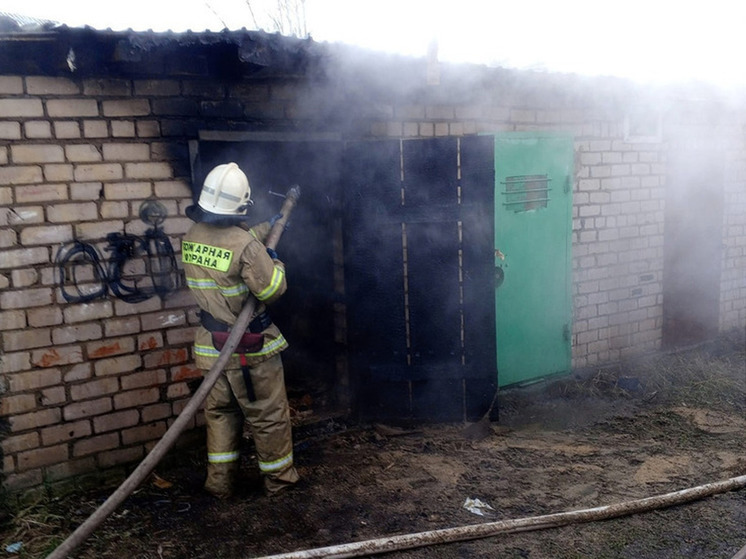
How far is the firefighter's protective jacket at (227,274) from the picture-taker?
4.04 meters

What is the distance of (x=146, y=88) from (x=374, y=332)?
2553 mm

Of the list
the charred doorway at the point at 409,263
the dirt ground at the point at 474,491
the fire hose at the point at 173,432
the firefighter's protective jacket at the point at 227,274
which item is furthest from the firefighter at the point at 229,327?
the charred doorway at the point at 409,263

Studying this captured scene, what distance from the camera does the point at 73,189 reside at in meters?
4.25

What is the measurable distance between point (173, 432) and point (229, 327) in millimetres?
830

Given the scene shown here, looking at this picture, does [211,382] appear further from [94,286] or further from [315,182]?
[315,182]

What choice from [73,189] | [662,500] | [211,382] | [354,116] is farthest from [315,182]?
[662,500]

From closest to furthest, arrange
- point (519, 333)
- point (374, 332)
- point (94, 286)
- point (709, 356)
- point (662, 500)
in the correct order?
point (662, 500) < point (94, 286) < point (374, 332) < point (519, 333) < point (709, 356)

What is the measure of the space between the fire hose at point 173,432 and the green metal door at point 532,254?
2.49 meters

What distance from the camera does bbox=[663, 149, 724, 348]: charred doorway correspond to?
7.65m

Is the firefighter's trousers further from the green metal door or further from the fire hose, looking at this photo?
the green metal door

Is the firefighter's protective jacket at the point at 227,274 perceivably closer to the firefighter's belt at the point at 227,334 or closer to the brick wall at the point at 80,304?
the firefighter's belt at the point at 227,334

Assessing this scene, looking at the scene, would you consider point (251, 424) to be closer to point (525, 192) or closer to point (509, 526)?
point (509, 526)

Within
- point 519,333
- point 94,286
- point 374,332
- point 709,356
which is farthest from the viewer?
point 709,356

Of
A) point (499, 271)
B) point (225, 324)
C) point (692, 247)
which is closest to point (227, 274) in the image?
point (225, 324)
